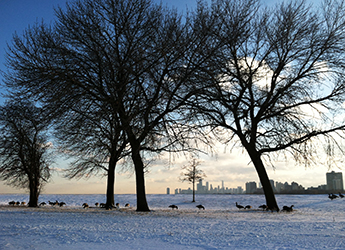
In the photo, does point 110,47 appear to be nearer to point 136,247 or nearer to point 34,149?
point 136,247

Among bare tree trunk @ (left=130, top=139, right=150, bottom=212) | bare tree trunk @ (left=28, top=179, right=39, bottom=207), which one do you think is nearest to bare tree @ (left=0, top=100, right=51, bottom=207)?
bare tree trunk @ (left=28, top=179, right=39, bottom=207)

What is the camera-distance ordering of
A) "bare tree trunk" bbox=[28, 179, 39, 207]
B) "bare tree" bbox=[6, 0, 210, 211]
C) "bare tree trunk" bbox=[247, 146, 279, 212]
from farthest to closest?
1. "bare tree trunk" bbox=[28, 179, 39, 207]
2. "bare tree trunk" bbox=[247, 146, 279, 212]
3. "bare tree" bbox=[6, 0, 210, 211]

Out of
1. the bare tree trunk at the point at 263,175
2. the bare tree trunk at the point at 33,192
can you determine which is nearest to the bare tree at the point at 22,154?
the bare tree trunk at the point at 33,192

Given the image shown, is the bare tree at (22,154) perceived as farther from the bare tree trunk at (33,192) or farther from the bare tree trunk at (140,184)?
the bare tree trunk at (140,184)

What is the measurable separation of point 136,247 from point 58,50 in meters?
9.02

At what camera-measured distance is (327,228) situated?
29.2 feet

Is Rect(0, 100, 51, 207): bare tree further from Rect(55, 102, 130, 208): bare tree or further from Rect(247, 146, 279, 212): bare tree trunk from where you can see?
Rect(247, 146, 279, 212): bare tree trunk

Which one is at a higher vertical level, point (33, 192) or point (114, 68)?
point (114, 68)

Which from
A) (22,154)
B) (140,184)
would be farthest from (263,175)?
→ (22,154)

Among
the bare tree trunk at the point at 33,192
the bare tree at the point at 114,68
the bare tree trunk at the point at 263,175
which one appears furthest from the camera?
the bare tree trunk at the point at 33,192

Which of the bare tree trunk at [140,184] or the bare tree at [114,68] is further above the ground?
the bare tree at [114,68]

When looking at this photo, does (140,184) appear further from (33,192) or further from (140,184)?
(33,192)

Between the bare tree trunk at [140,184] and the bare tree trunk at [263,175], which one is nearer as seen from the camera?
the bare tree trunk at [140,184]

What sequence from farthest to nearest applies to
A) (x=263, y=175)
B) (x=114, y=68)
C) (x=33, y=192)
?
1. (x=33, y=192)
2. (x=263, y=175)
3. (x=114, y=68)
